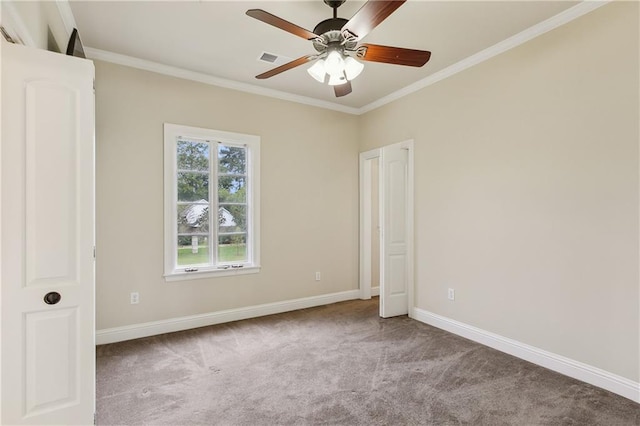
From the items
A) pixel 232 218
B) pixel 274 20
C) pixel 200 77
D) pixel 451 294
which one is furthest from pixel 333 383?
pixel 200 77

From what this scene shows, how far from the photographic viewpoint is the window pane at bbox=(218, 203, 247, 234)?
4094 mm

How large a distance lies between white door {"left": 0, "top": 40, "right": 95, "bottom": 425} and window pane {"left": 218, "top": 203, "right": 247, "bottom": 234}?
85.4 inches

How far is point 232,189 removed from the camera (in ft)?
13.6

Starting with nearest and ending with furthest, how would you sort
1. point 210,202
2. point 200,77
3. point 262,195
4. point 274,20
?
point 274,20
point 200,77
point 210,202
point 262,195

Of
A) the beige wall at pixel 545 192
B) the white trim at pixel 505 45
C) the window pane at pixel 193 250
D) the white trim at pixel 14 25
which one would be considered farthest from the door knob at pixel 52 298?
the white trim at pixel 505 45

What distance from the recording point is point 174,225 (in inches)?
147

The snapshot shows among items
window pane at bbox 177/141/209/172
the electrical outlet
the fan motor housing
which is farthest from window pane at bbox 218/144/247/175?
the electrical outlet

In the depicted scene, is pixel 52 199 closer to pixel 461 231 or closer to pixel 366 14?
pixel 366 14

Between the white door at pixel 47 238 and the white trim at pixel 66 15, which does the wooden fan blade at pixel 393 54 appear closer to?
the white door at pixel 47 238

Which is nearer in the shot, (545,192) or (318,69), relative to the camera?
(318,69)

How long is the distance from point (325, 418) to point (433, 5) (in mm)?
3092

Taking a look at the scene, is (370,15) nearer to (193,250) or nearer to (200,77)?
(200,77)

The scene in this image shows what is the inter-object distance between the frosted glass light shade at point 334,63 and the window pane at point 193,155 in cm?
210

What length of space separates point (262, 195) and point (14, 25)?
9.24ft
